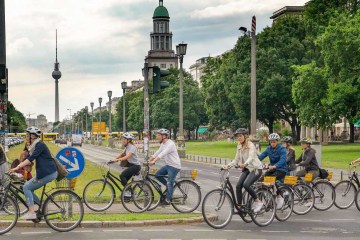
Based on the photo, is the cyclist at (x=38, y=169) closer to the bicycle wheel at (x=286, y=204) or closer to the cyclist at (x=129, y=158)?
the cyclist at (x=129, y=158)

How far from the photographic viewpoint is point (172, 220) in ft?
48.1

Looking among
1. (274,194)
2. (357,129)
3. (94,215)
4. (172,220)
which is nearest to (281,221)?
(274,194)

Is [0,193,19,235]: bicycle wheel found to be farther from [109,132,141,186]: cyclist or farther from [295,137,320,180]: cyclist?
[295,137,320,180]: cyclist

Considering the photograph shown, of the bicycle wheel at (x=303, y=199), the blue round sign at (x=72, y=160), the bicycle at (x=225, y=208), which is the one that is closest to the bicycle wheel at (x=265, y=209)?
the bicycle at (x=225, y=208)

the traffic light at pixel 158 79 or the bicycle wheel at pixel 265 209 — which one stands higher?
the traffic light at pixel 158 79

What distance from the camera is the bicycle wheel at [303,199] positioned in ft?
55.8

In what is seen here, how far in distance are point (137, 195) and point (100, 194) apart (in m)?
0.93

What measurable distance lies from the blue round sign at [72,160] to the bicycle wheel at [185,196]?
2.99m

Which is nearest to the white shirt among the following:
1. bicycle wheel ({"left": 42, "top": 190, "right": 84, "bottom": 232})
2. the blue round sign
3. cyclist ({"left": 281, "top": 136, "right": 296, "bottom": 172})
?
the blue round sign

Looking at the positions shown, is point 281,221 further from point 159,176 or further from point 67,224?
point 67,224

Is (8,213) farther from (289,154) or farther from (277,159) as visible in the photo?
(289,154)

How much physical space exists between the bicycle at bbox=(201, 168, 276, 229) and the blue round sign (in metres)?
2.52

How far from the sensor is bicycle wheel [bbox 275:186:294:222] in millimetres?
15747

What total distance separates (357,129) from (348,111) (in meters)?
58.8
